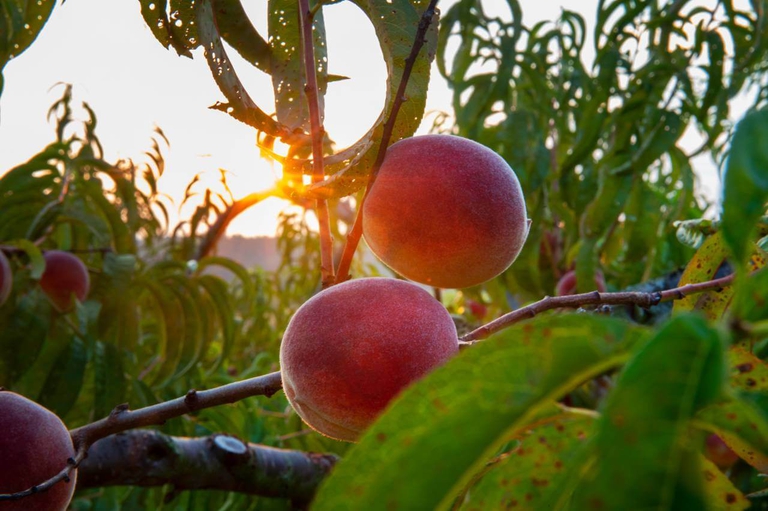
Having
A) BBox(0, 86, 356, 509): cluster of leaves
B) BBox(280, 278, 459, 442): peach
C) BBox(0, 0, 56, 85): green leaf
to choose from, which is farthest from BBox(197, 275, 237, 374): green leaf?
BBox(280, 278, 459, 442): peach

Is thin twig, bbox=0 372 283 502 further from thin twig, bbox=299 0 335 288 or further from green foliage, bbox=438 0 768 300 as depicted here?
green foliage, bbox=438 0 768 300

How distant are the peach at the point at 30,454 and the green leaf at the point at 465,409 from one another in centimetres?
51

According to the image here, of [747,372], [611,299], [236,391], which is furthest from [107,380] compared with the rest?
[747,372]

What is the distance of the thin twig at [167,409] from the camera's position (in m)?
0.65

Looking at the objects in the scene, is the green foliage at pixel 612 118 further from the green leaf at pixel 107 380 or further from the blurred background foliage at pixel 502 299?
the green leaf at pixel 107 380

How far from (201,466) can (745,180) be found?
Answer: 106 cm

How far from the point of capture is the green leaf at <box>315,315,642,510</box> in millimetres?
279

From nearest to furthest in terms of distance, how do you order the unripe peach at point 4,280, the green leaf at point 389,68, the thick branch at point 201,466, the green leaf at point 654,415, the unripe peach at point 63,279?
the green leaf at point 654,415 < the green leaf at point 389,68 < the thick branch at point 201,466 < the unripe peach at point 4,280 < the unripe peach at point 63,279

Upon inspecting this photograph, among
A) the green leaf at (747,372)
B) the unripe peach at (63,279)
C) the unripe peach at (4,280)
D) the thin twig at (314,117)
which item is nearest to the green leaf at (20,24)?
the thin twig at (314,117)

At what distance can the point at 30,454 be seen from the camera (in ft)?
2.27

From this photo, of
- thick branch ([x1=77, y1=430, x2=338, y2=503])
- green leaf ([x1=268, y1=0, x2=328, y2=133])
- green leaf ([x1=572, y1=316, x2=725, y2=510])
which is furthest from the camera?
thick branch ([x1=77, y1=430, x2=338, y2=503])

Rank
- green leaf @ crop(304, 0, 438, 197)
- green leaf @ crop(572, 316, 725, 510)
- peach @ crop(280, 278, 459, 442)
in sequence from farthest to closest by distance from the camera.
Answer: green leaf @ crop(304, 0, 438, 197), peach @ crop(280, 278, 459, 442), green leaf @ crop(572, 316, 725, 510)

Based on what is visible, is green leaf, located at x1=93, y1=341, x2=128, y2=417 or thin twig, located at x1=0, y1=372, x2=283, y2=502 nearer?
thin twig, located at x1=0, y1=372, x2=283, y2=502

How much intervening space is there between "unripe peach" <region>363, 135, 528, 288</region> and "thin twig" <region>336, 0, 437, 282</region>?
1.0 inches
